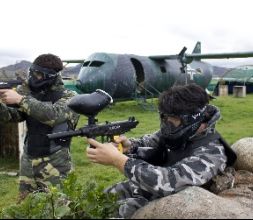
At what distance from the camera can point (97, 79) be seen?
21859 millimetres

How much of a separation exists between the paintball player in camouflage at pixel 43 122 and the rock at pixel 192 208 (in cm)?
285

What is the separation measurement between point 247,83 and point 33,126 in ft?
131

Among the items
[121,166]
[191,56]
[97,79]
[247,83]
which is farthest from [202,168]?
[247,83]

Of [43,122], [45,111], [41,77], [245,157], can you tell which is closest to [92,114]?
[245,157]

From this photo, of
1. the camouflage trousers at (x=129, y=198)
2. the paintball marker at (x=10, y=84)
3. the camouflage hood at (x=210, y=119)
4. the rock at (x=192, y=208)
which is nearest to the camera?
the rock at (x=192, y=208)

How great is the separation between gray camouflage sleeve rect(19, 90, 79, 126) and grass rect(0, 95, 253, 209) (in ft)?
10.9

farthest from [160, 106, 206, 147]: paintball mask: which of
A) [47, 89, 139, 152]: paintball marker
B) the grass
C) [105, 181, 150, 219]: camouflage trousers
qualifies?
the grass

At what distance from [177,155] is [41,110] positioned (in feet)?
6.76

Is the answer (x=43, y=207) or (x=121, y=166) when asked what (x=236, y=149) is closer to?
(x=121, y=166)

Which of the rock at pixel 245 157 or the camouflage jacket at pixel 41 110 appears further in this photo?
the camouflage jacket at pixel 41 110

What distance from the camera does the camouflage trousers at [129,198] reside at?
3252 mm

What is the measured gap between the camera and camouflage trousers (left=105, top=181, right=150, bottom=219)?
3.25 metres

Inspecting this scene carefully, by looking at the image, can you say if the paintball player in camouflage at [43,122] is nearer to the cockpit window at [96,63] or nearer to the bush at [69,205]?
the bush at [69,205]

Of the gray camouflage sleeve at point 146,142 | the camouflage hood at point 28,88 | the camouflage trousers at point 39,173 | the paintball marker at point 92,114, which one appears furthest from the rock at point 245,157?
the camouflage hood at point 28,88
